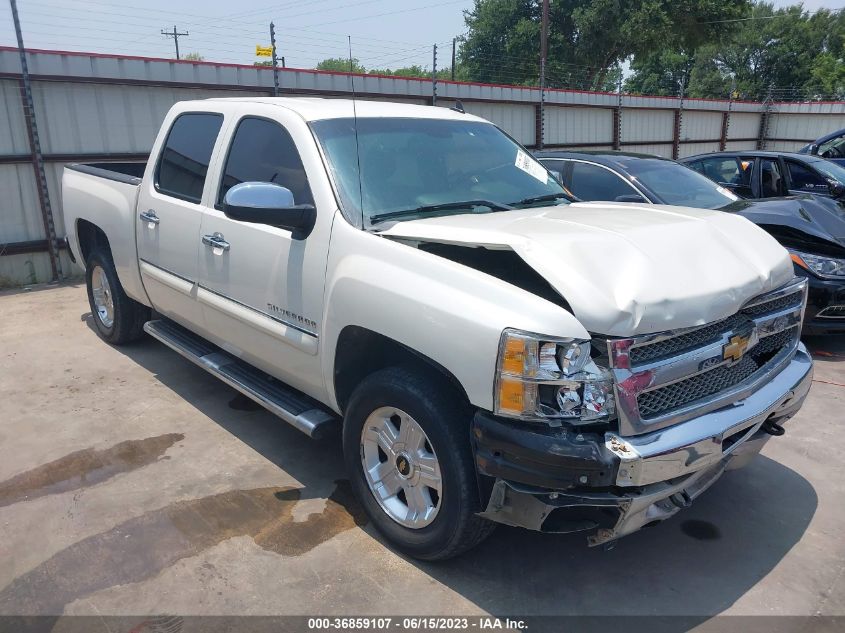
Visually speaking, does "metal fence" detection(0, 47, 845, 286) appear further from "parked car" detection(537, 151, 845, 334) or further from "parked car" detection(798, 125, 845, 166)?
"parked car" detection(798, 125, 845, 166)

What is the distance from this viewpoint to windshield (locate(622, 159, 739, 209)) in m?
6.49

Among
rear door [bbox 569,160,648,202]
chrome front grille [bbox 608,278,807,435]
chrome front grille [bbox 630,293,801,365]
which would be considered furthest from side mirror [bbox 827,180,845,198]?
chrome front grille [bbox 630,293,801,365]

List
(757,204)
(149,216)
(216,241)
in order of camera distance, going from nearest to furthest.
Result: (216,241) → (149,216) → (757,204)

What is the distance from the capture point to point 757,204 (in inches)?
262

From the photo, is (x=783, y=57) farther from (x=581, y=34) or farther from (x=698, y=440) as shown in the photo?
(x=698, y=440)

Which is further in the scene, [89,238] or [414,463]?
[89,238]

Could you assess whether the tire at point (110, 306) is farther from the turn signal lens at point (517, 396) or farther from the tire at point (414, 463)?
the turn signal lens at point (517, 396)

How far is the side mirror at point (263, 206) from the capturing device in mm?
3160

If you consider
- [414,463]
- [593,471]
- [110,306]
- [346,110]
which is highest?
[346,110]

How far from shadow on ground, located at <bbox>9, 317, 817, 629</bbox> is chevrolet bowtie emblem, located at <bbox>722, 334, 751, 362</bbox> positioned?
0.96 meters

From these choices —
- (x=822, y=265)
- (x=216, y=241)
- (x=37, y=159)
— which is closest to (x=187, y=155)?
(x=216, y=241)

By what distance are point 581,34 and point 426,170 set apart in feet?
116

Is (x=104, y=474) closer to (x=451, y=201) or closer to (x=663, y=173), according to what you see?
(x=451, y=201)

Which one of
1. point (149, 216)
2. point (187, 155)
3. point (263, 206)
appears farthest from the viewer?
point (149, 216)
